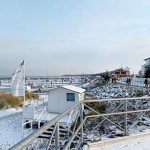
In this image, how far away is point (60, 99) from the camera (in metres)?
25.8

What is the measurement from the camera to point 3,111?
3036 centimetres

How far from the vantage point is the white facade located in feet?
83.3

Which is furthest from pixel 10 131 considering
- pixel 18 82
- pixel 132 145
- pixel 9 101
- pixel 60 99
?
pixel 132 145

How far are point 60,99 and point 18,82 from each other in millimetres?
3669

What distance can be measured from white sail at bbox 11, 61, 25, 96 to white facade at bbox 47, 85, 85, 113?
261cm

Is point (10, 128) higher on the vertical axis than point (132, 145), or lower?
lower

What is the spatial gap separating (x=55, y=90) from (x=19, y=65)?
3.64m

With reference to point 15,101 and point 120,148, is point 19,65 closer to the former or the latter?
point 15,101

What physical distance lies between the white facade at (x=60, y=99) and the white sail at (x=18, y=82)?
2.61m

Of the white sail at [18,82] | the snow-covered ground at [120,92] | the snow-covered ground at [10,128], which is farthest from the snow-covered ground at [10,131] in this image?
the snow-covered ground at [120,92]

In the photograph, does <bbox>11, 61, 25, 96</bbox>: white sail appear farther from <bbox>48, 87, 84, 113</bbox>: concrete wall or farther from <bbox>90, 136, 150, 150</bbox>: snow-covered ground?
<bbox>90, 136, 150, 150</bbox>: snow-covered ground

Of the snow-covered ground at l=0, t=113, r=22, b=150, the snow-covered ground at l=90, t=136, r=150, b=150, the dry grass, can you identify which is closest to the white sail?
the snow-covered ground at l=0, t=113, r=22, b=150

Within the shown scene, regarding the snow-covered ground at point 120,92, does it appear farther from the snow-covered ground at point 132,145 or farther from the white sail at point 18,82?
the snow-covered ground at point 132,145

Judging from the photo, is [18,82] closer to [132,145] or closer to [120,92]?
[120,92]
